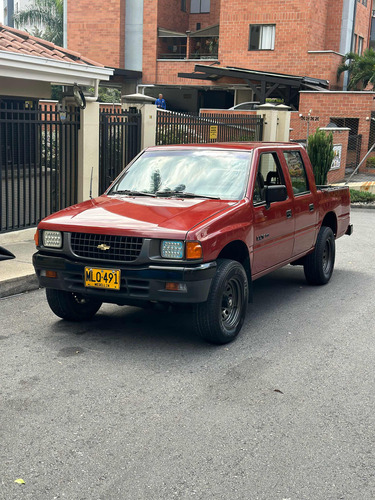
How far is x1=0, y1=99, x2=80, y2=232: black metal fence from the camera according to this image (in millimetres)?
10375

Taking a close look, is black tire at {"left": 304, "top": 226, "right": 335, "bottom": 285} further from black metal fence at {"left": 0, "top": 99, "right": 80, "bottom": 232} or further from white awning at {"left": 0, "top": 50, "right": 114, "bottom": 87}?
white awning at {"left": 0, "top": 50, "right": 114, "bottom": 87}

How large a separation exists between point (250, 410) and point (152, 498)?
1393 millimetres

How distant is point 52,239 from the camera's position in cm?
645

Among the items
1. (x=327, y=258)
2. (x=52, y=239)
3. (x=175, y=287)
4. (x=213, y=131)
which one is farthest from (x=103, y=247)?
(x=213, y=131)

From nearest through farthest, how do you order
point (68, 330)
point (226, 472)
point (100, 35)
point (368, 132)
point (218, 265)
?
point (226, 472)
point (218, 265)
point (68, 330)
point (368, 132)
point (100, 35)

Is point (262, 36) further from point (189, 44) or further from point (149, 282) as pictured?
point (149, 282)

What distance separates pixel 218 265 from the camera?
6.28 m

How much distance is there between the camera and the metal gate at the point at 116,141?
1252 centimetres

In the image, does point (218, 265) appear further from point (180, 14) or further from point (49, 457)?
point (180, 14)

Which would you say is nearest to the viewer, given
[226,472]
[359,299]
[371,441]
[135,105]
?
[226,472]

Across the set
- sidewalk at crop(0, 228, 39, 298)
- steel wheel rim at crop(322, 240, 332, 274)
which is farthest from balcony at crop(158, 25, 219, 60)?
steel wheel rim at crop(322, 240, 332, 274)

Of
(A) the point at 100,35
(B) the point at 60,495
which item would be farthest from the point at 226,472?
(A) the point at 100,35

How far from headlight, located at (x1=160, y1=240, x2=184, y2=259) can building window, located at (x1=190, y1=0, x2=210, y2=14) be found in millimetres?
40738

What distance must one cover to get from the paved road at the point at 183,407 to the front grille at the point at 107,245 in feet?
2.78
